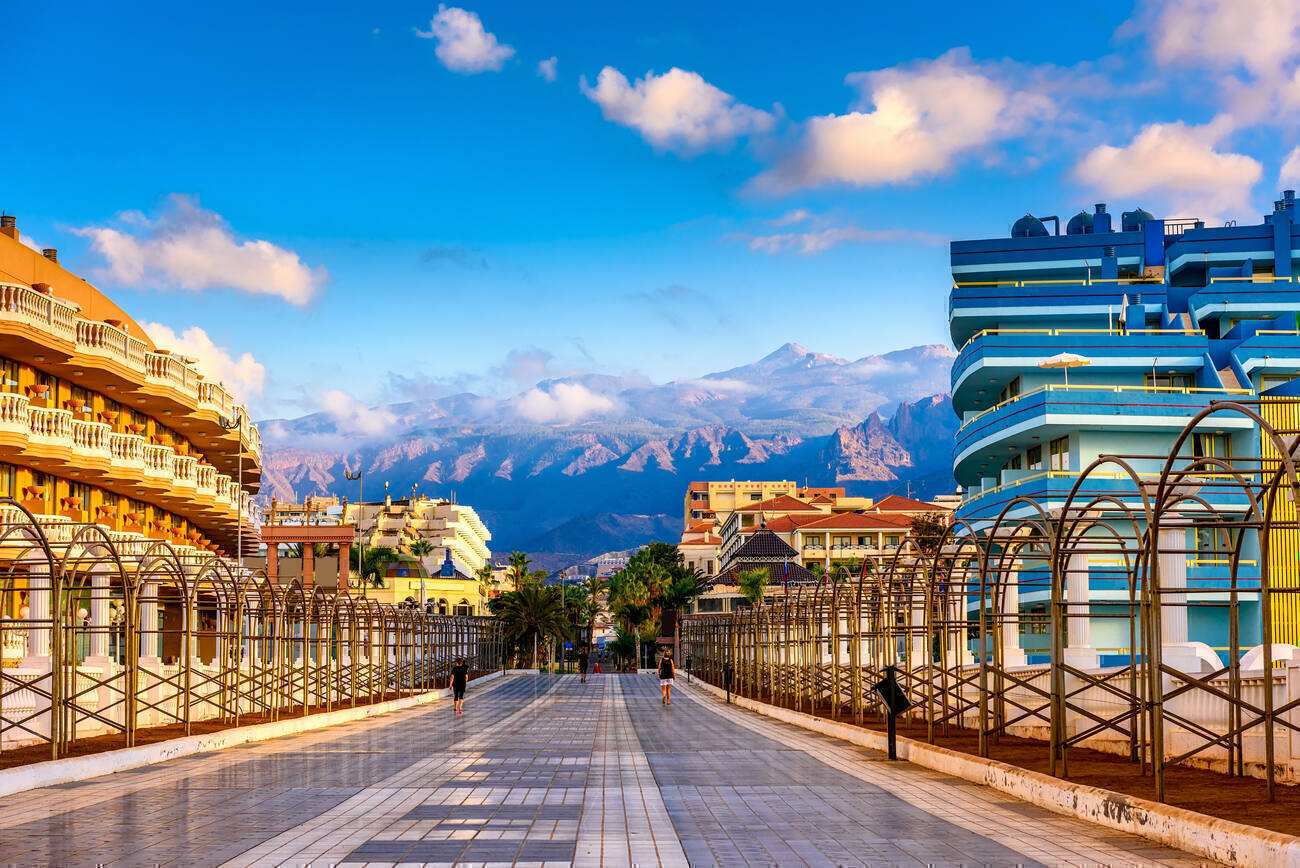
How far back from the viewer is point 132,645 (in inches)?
792

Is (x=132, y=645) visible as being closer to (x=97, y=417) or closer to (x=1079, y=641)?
(x=1079, y=641)

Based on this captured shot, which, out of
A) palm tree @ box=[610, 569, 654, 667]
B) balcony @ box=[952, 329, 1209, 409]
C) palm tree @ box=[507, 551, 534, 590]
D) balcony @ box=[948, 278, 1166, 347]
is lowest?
palm tree @ box=[610, 569, 654, 667]

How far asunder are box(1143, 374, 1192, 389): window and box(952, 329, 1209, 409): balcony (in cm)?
65

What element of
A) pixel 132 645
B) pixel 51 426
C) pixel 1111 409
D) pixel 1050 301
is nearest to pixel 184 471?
pixel 51 426

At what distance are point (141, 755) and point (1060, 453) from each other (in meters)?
43.0

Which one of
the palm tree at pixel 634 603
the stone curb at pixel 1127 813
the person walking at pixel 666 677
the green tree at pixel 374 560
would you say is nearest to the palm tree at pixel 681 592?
the palm tree at pixel 634 603

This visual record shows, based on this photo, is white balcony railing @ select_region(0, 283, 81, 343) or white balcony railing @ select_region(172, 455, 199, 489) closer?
white balcony railing @ select_region(0, 283, 81, 343)

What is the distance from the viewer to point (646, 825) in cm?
1277

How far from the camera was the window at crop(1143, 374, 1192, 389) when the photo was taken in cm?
5847

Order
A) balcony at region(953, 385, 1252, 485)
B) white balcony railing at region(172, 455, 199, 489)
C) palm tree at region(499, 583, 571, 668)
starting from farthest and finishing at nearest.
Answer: palm tree at region(499, 583, 571, 668) → balcony at region(953, 385, 1252, 485) → white balcony railing at region(172, 455, 199, 489)

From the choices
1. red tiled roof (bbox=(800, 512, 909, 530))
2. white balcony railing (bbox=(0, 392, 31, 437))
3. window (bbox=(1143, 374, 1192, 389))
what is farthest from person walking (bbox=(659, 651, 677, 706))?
red tiled roof (bbox=(800, 512, 909, 530))

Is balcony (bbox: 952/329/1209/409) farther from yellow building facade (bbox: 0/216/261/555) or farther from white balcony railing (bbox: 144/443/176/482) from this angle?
white balcony railing (bbox: 144/443/176/482)

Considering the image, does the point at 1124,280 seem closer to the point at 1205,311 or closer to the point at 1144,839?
the point at 1205,311

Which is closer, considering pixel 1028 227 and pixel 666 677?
pixel 666 677
